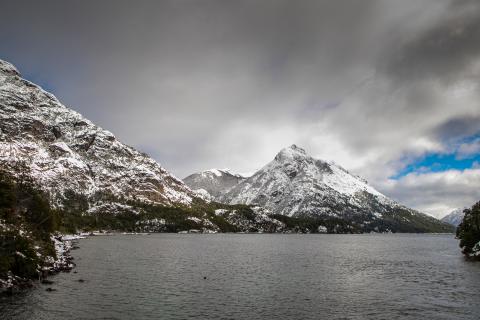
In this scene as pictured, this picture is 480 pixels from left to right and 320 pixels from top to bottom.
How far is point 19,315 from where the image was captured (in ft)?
166

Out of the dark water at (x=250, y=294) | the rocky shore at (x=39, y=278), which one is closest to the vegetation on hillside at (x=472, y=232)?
the dark water at (x=250, y=294)

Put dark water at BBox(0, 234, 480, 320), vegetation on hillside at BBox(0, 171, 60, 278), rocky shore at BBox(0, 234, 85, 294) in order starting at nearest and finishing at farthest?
1. dark water at BBox(0, 234, 480, 320)
2. rocky shore at BBox(0, 234, 85, 294)
3. vegetation on hillside at BBox(0, 171, 60, 278)

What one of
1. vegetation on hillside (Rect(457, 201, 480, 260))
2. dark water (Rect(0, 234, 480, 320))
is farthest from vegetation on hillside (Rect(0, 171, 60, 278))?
vegetation on hillside (Rect(457, 201, 480, 260))

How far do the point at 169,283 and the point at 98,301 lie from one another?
2180 cm

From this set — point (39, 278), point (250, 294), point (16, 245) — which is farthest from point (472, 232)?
point (16, 245)

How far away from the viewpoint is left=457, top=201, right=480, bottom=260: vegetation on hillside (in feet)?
433

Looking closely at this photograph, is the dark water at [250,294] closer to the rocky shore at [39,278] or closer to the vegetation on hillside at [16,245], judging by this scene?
the rocky shore at [39,278]

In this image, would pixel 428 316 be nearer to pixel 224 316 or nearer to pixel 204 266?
pixel 224 316

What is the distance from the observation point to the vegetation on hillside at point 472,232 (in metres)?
132

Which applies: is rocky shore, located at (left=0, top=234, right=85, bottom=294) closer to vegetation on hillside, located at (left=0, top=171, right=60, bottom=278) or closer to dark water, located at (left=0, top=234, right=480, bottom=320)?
vegetation on hillside, located at (left=0, top=171, right=60, bottom=278)

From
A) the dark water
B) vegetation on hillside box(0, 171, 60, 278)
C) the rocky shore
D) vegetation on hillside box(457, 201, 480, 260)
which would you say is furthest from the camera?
vegetation on hillside box(457, 201, 480, 260)

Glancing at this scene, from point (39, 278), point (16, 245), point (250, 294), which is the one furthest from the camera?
point (39, 278)

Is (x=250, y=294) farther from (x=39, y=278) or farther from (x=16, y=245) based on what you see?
(x=16, y=245)

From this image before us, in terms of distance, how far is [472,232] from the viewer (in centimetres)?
13638
